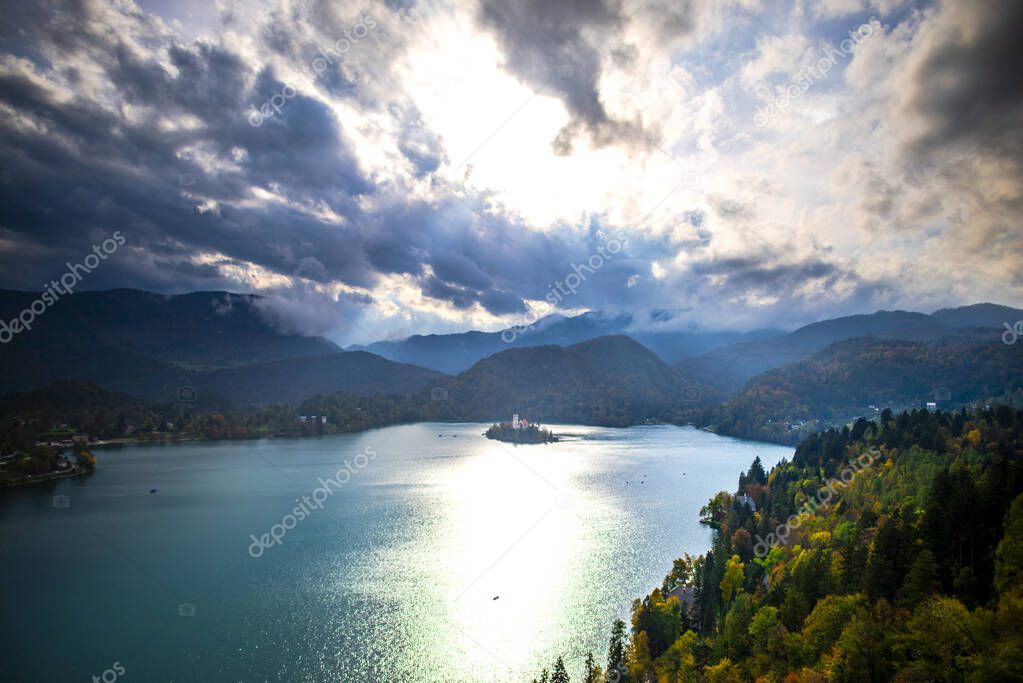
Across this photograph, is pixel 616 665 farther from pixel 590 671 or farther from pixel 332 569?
pixel 332 569

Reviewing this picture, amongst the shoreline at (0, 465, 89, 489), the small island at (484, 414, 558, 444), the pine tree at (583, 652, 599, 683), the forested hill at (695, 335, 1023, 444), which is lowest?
the pine tree at (583, 652, 599, 683)

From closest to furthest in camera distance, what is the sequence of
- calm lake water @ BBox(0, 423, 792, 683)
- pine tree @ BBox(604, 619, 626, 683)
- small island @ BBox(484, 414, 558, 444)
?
pine tree @ BBox(604, 619, 626, 683), calm lake water @ BBox(0, 423, 792, 683), small island @ BBox(484, 414, 558, 444)

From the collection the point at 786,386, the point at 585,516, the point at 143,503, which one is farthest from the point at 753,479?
the point at 786,386

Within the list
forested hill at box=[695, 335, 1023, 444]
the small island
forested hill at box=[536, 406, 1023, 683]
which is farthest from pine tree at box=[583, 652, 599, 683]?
forested hill at box=[695, 335, 1023, 444]

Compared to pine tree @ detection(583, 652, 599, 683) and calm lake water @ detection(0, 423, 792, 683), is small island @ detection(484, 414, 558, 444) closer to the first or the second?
calm lake water @ detection(0, 423, 792, 683)

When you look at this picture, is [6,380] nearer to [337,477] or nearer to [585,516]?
[337,477]

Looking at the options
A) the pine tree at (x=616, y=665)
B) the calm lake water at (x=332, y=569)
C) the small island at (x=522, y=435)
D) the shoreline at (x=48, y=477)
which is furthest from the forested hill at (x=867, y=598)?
the small island at (x=522, y=435)

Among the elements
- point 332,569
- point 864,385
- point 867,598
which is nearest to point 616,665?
point 867,598

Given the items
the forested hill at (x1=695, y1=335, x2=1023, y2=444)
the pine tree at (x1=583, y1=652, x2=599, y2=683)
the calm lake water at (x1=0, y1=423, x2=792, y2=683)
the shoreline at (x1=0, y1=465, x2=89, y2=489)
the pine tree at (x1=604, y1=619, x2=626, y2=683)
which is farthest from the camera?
the forested hill at (x1=695, y1=335, x2=1023, y2=444)

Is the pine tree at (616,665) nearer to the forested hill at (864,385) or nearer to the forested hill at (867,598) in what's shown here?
the forested hill at (867,598)
